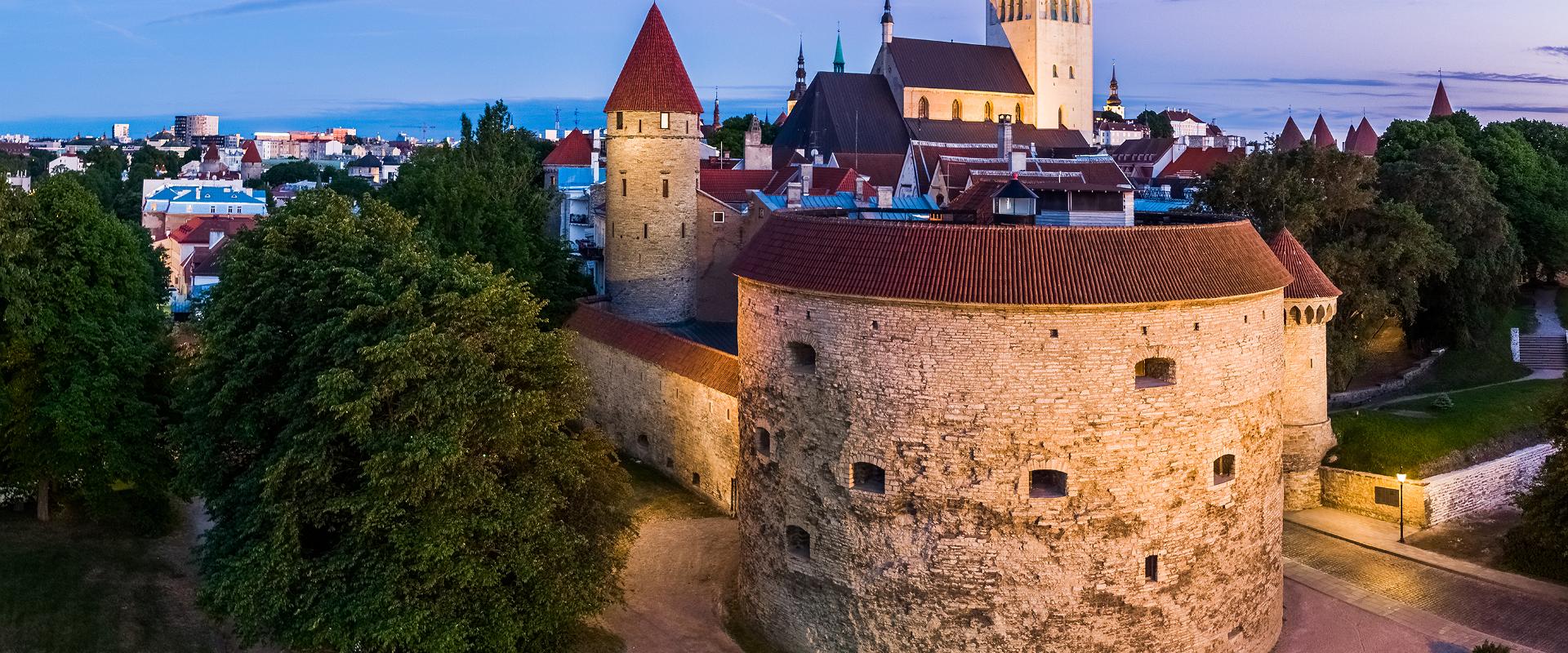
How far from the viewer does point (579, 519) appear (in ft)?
73.8

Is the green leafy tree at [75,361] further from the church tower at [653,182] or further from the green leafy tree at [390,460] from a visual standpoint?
the church tower at [653,182]

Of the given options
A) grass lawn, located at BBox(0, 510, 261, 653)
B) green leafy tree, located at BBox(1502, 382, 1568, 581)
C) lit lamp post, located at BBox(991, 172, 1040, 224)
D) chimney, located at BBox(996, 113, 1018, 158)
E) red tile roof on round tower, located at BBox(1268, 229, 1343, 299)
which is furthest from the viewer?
chimney, located at BBox(996, 113, 1018, 158)

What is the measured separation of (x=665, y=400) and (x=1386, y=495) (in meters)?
17.5

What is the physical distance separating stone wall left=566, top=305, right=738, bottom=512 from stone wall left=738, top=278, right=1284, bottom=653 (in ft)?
26.7

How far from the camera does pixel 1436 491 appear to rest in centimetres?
3020

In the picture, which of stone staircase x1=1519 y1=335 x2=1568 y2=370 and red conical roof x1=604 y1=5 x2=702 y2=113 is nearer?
red conical roof x1=604 y1=5 x2=702 y2=113

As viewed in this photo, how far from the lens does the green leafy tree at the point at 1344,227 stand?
36.2 metres

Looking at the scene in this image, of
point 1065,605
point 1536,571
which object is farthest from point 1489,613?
point 1065,605

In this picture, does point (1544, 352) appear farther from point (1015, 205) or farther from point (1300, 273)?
point (1015, 205)

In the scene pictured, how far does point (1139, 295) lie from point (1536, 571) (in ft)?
48.3

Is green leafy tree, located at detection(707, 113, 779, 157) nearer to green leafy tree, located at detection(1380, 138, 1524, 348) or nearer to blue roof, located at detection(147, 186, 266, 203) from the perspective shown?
blue roof, located at detection(147, 186, 266, 203)

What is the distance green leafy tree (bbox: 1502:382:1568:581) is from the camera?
2622cm

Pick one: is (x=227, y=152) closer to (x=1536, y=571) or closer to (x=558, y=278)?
(x=558, y=278)

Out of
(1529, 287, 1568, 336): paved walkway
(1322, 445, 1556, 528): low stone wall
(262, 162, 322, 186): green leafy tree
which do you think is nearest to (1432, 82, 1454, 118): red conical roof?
(1529, 287, 1568, 336): paved walkway
